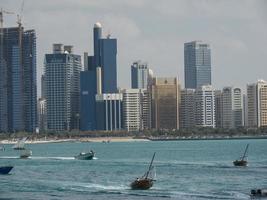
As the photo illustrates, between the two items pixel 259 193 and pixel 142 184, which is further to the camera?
pixel 142 184

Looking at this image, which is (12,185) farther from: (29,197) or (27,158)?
(27,158)

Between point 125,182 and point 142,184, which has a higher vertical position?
point 142,184

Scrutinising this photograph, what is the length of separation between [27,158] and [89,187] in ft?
238

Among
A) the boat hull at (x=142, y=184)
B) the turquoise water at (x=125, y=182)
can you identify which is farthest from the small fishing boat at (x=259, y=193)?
the boat hull at (x=142, y=184)

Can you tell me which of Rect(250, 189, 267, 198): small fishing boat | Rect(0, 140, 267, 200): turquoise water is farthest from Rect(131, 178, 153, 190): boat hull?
Rect(250, 189, 267, 198): small fishing boat

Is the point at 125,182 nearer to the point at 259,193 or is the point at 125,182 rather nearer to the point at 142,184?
the point at 142,184

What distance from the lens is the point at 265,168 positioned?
10625 centimetres

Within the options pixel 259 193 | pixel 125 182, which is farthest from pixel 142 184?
pixel 259 193

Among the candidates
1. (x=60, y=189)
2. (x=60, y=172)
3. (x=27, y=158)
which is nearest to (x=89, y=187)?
(x=60, y=189)

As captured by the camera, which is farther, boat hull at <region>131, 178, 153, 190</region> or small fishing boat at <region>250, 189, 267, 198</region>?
boat hull at <region>131, 178, 153, 190</region>

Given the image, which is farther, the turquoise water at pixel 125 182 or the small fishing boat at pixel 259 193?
the turquoise water at pixel 125 182

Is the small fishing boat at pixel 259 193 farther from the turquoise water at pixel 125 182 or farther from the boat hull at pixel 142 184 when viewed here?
the boat hull at pixel 142 184

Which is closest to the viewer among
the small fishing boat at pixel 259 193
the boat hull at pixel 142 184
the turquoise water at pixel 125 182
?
the small fishing boat at pixel 259 193

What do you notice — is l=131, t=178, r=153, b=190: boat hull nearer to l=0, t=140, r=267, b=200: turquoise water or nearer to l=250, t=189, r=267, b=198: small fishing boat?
l=0, t=140, r=267, b=200: turquoise water
